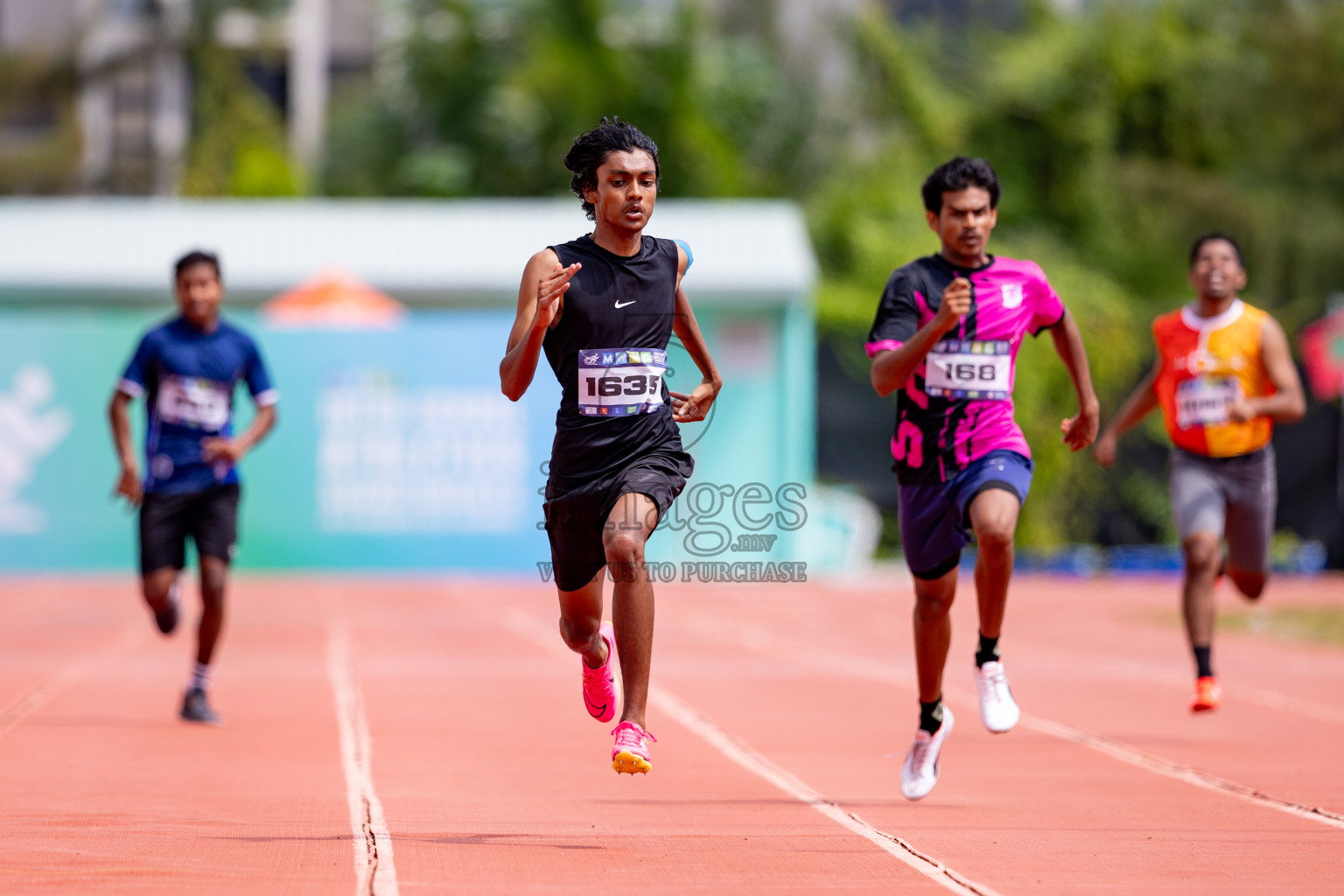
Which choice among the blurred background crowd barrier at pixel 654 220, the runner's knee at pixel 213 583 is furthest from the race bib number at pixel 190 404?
the blurred background crowd barrier at pixel 654 220

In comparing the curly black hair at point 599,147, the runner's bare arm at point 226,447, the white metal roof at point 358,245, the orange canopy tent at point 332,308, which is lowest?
the runner's bare arm at point 226,447

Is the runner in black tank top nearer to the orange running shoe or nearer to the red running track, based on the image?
the red running track

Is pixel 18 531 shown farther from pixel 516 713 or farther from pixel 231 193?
pixel 231 193

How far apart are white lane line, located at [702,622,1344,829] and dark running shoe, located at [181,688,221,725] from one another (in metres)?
3.67

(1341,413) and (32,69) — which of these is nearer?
(1341,413)

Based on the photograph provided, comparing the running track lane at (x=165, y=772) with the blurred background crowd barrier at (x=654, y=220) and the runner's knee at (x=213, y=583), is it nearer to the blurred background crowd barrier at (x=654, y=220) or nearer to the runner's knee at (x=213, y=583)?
the runner's knee at (x=213, y=583)

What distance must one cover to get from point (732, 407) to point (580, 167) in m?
14.9

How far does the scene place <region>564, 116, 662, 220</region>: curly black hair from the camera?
5680 millimetres

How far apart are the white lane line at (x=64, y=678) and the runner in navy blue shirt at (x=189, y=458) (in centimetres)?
77

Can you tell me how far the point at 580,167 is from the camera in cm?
578

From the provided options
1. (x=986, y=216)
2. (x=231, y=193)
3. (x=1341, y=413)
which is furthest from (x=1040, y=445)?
(x=231, y=193)

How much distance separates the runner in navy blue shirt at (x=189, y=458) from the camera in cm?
867

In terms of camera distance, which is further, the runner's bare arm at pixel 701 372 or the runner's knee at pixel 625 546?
the runner's bare arm at pixel 701 372

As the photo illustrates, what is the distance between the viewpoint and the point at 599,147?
5688 millimetres
